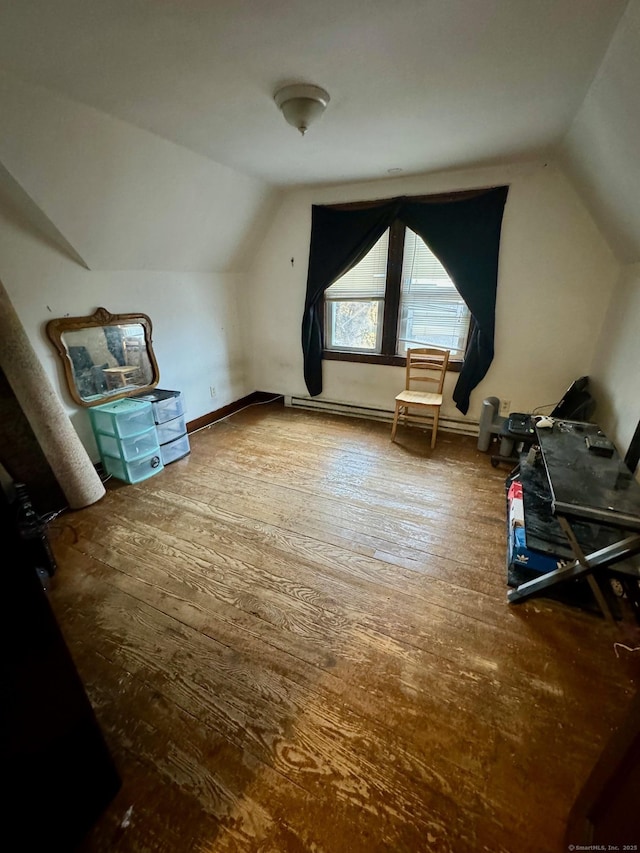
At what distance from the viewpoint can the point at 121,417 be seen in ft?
8.26

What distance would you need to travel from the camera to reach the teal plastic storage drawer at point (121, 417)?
8.20 ft

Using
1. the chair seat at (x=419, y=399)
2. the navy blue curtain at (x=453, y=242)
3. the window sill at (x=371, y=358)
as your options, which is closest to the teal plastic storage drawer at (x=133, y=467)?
the window sill at (x=371, y=358)

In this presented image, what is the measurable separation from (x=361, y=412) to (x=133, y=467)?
2.31 meters

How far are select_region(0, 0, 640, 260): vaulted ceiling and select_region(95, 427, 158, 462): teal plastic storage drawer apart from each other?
1.93 m

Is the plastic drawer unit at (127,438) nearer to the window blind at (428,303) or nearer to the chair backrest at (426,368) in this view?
the chair backrest at (426,368)

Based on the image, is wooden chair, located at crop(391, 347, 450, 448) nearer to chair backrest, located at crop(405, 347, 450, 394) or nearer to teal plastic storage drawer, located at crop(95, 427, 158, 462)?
chair backrest, located at crop(405, 347, 450, 394)

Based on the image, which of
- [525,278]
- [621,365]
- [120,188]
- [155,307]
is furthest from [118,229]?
[621,365]

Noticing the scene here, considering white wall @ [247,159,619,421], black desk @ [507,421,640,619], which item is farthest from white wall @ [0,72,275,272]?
black desk @ [507,421,640,619]

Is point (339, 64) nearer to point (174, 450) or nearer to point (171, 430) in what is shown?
point (171, 430)

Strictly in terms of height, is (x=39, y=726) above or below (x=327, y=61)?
below

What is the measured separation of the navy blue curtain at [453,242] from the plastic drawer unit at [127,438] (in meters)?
2.10

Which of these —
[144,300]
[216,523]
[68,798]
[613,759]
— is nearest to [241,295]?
[144,300]

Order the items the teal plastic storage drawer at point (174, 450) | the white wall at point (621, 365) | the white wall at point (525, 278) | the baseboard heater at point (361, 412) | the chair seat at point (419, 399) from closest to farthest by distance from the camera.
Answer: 1. the white wall at point (621, 365)
2. the white wall at point (525, 278)
3. the teal plastic storage drawer at point (174, 450)
4. the chair seat at point (419, 399)
5. the baseboard heater at point (361, 412)

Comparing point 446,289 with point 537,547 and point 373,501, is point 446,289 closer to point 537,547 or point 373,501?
point 373,501
